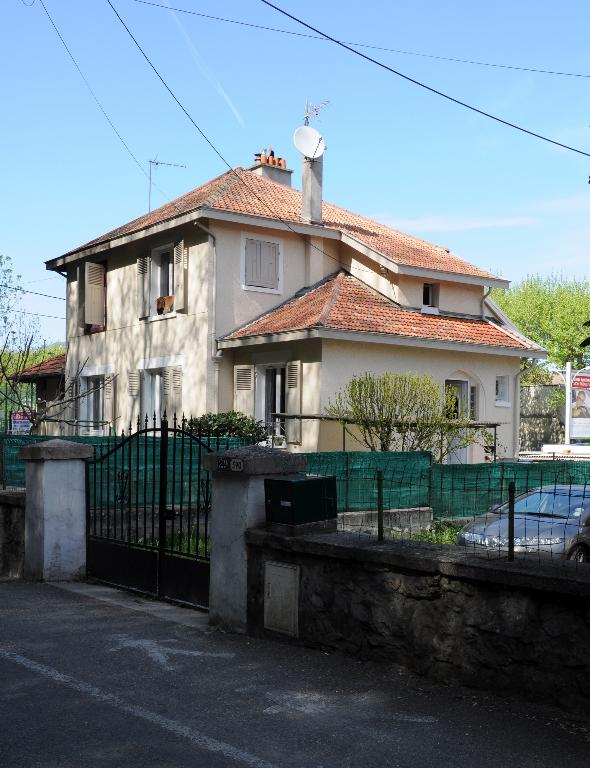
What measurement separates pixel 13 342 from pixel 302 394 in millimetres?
22624

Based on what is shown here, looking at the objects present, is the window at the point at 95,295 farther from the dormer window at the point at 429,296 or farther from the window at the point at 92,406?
the dormer window at the point at 429,296

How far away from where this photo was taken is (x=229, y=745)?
5320mm

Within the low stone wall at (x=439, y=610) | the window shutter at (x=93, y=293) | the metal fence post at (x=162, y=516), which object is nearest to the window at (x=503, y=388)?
the window shutter at (x=93, y=293)

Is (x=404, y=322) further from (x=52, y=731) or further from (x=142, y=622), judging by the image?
(x=52, y=731)

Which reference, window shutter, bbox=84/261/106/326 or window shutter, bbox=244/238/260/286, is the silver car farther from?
window shutter, bbox=84/261/106/326

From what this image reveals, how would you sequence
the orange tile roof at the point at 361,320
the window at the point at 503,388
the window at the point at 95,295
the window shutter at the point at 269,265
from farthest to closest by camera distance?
the window at the point at 95,295 → the window at the point at 503,388 → the window shutter at the point at 269,265 → the orange tile roof at the point at 361,320

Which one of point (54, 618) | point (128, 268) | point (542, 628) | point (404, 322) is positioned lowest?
point (54, 618)

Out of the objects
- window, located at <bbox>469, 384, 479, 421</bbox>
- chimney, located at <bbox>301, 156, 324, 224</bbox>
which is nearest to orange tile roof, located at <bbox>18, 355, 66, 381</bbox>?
chimney, located at <bbox>301, 156, 324, 224</bbox>

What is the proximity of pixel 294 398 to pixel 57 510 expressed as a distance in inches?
436

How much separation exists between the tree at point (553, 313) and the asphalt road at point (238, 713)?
4577cm

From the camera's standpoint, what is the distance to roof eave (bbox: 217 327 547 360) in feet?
68.4

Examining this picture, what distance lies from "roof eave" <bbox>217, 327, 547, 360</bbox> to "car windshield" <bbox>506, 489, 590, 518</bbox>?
24.9 ft

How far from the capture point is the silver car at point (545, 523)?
491 inches

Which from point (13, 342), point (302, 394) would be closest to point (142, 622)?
point (302, 394)
